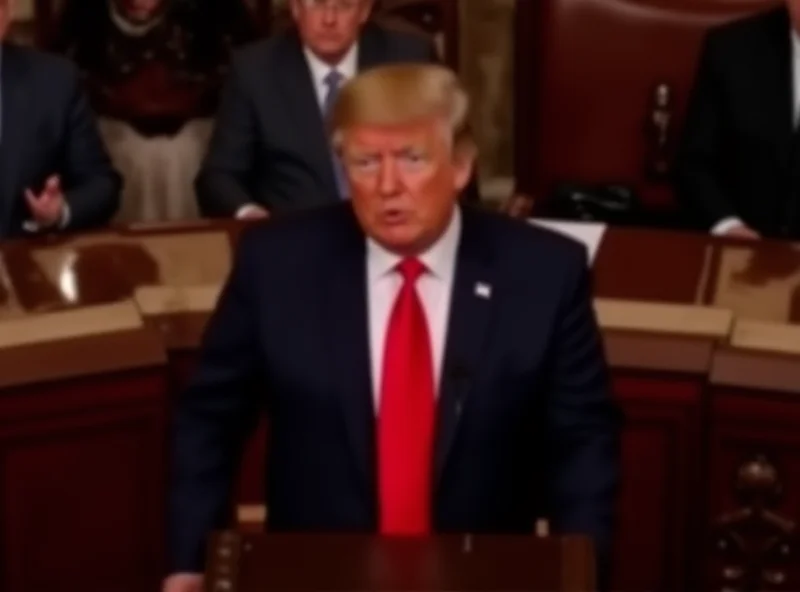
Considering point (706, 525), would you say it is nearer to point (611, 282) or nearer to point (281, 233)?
point (611, 282)

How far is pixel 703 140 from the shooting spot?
11.9ft

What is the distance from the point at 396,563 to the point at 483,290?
54 cm

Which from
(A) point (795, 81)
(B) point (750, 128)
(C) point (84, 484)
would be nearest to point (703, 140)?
(B) point (750, 128)

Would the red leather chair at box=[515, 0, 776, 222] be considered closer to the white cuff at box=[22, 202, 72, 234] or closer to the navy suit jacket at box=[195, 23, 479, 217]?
the navy suit jacket at box=[195, 23, 479, 217]

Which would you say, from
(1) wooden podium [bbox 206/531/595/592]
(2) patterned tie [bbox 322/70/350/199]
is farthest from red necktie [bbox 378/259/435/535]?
(2) patterned tie [bbox 322/70/350/199]

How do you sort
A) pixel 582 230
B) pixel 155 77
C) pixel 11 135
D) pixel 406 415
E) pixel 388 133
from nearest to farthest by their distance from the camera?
pixel 388 133 < pixel 406 415 < pixel 582 230 < pixel 11 135 < pixel 155 77

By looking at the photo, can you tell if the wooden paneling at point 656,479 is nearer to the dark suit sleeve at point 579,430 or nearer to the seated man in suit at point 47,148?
the dark suit sleeve at point 579,430

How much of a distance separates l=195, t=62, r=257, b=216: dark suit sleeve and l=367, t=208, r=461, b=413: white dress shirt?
1.33 meters

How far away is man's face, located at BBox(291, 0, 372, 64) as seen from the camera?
138 inches

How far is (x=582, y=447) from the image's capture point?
225 cm

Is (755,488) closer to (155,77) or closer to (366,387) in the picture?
(366,387)

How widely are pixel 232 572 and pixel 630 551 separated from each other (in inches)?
51.9

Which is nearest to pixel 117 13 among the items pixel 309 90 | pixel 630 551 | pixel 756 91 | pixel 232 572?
pixel 309 90

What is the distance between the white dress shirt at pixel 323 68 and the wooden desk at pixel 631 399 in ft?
2.15
